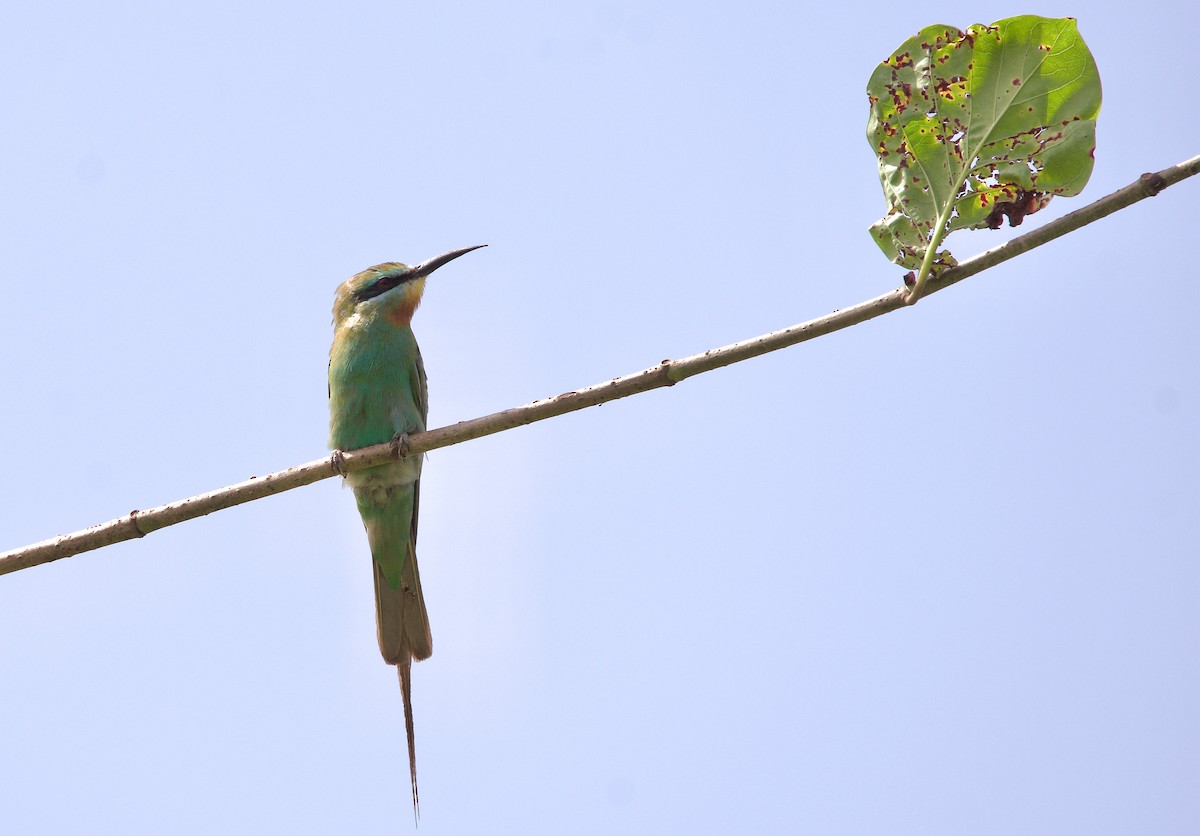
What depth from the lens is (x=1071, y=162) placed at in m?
2.50

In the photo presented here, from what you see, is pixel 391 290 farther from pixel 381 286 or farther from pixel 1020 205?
pixel 1020 205

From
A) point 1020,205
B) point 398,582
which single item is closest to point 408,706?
point 398,582

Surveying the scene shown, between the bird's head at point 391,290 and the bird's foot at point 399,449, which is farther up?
the bird's head at point 391,290

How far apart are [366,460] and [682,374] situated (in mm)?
1594

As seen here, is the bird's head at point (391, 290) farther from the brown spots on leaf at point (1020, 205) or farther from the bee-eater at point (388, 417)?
the brown spots on leaf at point (1020, 205)

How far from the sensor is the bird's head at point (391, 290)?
5.41m

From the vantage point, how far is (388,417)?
201 inches

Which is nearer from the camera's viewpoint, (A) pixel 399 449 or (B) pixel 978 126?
(B) pixel 978 126

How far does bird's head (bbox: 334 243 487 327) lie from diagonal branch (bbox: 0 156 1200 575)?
2.04 meters

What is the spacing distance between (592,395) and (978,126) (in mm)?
1029

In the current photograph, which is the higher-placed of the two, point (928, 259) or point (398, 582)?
point (928, 259)

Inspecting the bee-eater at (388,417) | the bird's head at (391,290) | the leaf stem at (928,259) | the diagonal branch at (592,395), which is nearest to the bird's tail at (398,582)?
the bee-eater at (388,417)

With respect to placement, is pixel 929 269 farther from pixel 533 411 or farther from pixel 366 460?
pixel 366 460

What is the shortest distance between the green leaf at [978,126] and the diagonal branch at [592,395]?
12 centimetres
